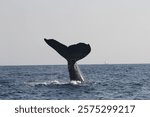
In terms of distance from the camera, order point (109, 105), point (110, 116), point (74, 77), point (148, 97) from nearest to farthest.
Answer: point (110, 116)
point (109, 105)
point (148, 97)
point (74, 77)

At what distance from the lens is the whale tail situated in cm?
1877

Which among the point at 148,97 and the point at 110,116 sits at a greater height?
the point at 110,116

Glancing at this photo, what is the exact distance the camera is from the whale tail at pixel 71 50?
18.8 m

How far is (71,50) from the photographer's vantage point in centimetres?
1939

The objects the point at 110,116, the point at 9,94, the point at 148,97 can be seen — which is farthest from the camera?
the point at 9,94

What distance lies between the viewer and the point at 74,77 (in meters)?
20.9

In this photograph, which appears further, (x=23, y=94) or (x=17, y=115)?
(x=23, y=94)

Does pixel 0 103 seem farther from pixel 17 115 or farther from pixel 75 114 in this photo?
pixel 75 114

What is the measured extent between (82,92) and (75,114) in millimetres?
7959

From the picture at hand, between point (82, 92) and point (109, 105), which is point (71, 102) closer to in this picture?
point (109, 105)

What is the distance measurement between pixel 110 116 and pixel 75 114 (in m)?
0.79

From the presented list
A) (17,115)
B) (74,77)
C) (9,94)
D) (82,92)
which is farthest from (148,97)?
(17,115)

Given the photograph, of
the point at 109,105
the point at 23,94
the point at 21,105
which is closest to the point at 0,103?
the point at 21,105

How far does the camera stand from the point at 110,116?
10500mm
